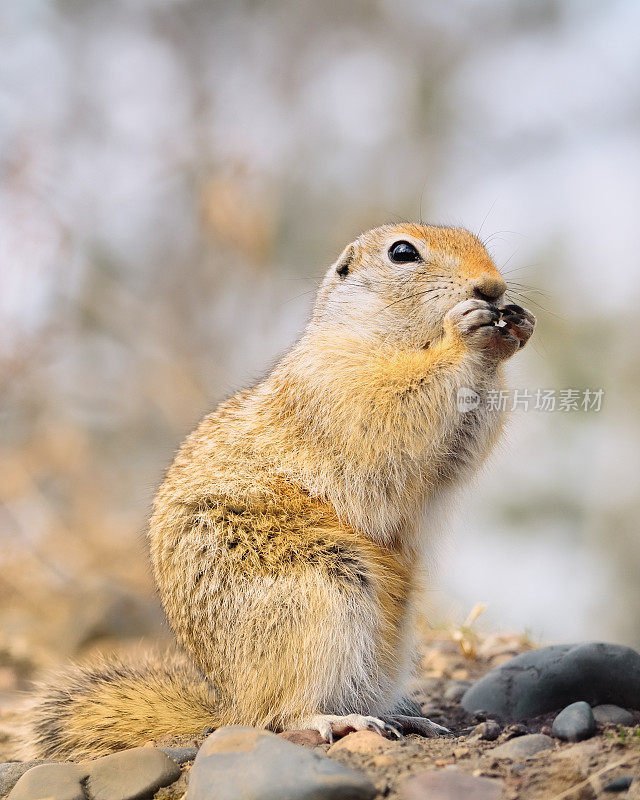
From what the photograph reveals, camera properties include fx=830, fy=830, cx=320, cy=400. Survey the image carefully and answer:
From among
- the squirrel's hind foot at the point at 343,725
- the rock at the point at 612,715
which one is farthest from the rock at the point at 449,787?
the rock at the point at 612,715

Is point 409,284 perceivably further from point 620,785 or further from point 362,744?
point 620,785

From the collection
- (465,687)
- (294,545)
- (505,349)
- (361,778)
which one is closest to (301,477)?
(294,545)

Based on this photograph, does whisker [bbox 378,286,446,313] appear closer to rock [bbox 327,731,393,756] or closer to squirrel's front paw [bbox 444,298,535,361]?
squirrel's front paw [bbox 444,298,535,361]

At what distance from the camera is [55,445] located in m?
8.08

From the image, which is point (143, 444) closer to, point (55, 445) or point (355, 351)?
point (55, 445)

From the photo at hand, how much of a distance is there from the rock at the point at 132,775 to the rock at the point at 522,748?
1041mm

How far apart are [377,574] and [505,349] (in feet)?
3.24

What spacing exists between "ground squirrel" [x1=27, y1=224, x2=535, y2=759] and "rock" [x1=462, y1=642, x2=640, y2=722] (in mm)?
444

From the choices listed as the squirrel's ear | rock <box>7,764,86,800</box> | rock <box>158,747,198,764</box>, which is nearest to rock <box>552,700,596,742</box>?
rock <box>158,747,198,764</box>

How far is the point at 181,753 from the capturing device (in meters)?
2.87

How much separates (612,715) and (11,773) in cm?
231

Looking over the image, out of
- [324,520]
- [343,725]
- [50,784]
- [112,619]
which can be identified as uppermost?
[112,619]

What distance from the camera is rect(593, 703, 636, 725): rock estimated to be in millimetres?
3258

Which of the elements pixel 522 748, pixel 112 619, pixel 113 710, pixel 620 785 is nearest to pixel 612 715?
pixel 522 748
